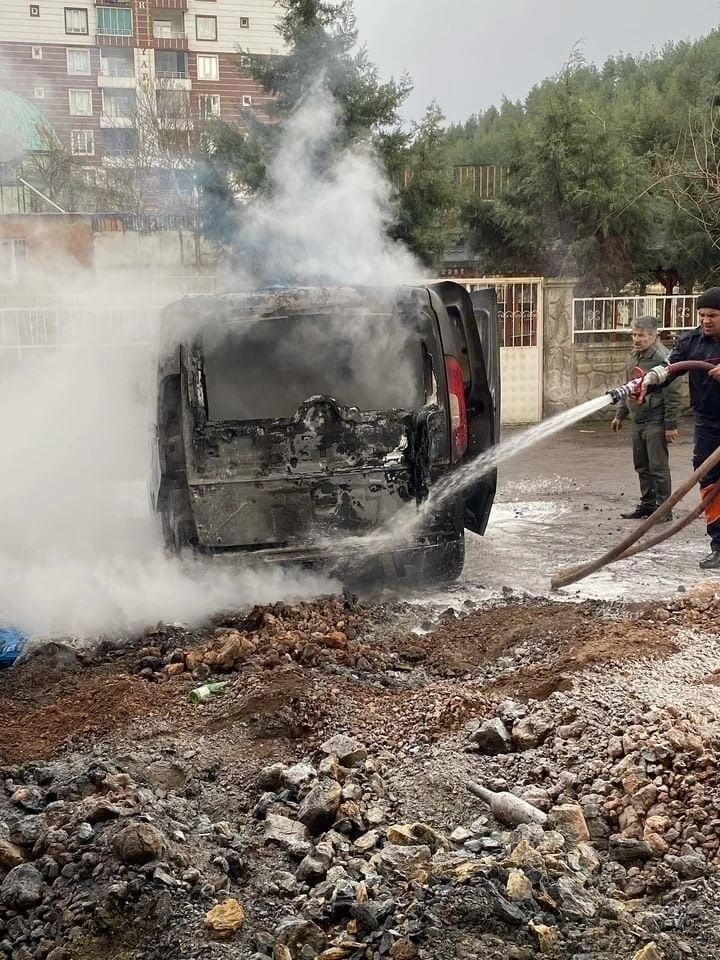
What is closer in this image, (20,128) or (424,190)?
(20,128)

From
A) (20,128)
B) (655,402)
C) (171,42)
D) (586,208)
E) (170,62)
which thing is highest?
(171,42)

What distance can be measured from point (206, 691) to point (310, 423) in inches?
77.3

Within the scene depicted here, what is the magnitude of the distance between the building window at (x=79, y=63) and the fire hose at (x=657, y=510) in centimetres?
2791

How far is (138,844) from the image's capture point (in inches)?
112

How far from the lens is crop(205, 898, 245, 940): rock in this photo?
2.67m

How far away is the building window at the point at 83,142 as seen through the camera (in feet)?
86.4

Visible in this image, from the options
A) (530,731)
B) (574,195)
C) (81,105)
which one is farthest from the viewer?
(81,105)

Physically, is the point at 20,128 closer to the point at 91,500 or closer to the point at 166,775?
the point at 91,500

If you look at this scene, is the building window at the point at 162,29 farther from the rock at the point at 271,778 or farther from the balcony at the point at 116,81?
the rock at the point at 271,778

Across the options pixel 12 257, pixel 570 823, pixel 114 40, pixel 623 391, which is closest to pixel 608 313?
pixel 12 257

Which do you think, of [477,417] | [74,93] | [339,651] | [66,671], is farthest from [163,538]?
[74,93]

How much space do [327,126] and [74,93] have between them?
14323 mm

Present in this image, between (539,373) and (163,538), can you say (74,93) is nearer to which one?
(539,373)

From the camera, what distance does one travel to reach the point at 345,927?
2.65 meters
